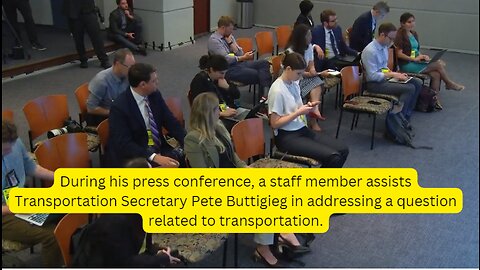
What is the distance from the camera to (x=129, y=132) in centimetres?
284

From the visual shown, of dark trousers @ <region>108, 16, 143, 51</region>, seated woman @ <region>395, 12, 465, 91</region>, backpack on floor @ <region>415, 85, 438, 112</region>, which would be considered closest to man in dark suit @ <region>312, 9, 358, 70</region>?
seated woman @ <region>395, 12, 465, 91</region>

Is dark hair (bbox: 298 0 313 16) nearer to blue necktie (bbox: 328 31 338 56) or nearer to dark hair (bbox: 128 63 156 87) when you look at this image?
blue necktie (bbox: 328 31 338 56)

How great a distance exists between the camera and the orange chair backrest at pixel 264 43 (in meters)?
5.66

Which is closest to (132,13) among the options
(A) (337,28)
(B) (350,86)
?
(A) (337,28)

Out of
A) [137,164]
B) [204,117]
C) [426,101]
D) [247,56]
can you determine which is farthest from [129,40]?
[137,164]

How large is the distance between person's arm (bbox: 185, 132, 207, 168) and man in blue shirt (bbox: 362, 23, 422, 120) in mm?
2376

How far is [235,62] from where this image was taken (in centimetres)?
484

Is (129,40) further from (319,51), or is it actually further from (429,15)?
(429,15)

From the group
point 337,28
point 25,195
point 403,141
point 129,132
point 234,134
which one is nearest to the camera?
point 25,195

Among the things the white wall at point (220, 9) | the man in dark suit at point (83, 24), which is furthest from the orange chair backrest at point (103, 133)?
the white wall at point (220, 9)

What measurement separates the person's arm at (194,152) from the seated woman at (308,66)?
6.10 feet

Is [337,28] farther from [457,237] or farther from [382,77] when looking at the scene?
[457,237]

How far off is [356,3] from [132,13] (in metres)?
3.61

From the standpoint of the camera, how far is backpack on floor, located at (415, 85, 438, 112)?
16.7 ft
